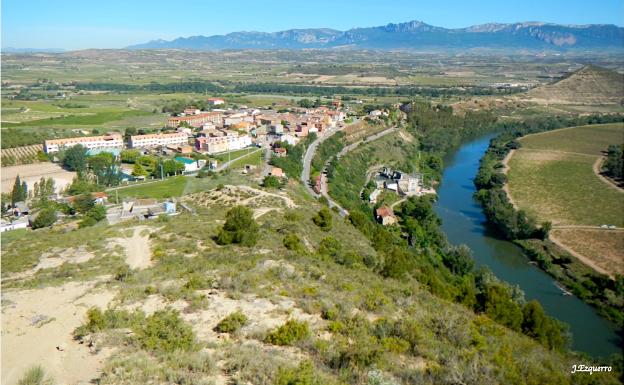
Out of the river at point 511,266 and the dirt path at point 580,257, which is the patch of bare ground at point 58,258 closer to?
the river at point 511,266

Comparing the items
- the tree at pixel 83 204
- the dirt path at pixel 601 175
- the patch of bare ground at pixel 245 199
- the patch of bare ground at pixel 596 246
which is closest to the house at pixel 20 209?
the tree at pixel 83 204

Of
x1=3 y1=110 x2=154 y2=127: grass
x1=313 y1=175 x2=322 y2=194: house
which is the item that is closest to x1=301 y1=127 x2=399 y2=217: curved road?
x1=313 y1=175 x2=322 y2=194: house

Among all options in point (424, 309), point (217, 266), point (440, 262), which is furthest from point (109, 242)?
point (440, 262)

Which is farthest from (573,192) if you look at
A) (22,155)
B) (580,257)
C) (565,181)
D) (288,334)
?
(22,155)

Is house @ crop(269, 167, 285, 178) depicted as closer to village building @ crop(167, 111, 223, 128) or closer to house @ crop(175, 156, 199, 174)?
house @ crop(175, 156, 199, 174)

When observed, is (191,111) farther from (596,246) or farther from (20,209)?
(596,246)
